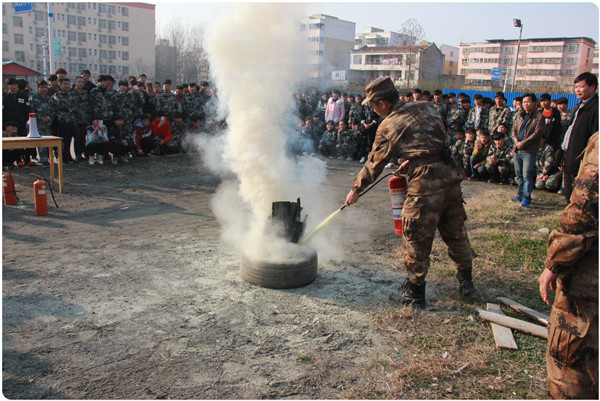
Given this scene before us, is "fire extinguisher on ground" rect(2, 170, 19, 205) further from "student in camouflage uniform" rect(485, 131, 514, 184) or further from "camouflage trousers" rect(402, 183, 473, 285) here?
"student in camouflage uniform" rect(485, 131, 514, 184)

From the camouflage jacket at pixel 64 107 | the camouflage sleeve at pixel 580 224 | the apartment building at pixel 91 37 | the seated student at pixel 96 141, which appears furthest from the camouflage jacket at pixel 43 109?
the apartment building at pixel 91 37

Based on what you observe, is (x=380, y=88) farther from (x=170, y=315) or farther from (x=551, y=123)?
(x=551, y=123)

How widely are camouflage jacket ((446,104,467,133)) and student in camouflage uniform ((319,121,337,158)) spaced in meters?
3.89

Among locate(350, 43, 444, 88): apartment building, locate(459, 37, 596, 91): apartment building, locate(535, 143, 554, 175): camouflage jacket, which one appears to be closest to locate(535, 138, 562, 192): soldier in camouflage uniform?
locate(535, 143, 554, 175): camouflage jacket

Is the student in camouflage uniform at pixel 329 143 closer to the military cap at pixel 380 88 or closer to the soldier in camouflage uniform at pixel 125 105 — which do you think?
the soldier in camouflage uniform at pixel 125 105

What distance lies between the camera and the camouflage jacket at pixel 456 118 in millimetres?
11953

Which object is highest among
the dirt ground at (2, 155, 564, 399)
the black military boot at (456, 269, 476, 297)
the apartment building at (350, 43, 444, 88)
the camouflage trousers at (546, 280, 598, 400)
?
the apartment building at (350, 43, 444, 88)

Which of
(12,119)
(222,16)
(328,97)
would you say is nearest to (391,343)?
(222,16)

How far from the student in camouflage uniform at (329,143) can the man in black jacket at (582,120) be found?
8304 mm

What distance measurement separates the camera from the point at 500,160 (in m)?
10.5

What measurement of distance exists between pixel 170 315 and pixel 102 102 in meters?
8.99

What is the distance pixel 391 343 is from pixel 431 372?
0.46 m

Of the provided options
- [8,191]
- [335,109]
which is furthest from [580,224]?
[335,109]

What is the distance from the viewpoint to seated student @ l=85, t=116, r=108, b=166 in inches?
428
